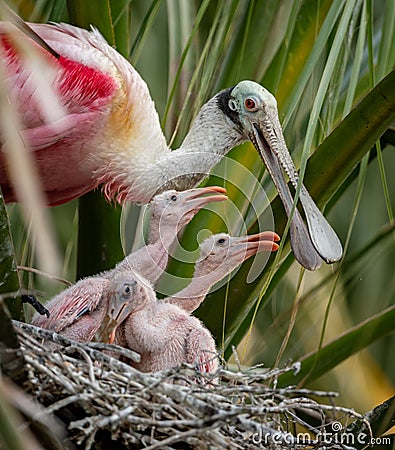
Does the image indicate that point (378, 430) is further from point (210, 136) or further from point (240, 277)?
point (210, 136)

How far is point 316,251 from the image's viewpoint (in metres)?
2.51

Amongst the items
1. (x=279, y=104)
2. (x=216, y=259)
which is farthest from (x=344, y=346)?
(x=279, y=104)

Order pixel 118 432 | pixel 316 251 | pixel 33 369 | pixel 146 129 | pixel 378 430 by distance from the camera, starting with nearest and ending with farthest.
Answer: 1. pixel 118 432
2. pixel 33 369
3. pixel 378 430
4. pixel 316 251
5. pixel 146 129

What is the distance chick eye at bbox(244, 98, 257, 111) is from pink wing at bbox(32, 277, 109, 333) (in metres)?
0.77


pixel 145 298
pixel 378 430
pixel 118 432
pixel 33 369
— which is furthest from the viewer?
pixel 145 298

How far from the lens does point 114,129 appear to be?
114 inches

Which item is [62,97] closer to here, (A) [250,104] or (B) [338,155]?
(A) [250,104]

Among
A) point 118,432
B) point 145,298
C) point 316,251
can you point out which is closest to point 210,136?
point 316,251

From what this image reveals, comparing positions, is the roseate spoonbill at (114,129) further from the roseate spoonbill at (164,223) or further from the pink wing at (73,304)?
the pink wing at (73,304)

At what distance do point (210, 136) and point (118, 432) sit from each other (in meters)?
1.45

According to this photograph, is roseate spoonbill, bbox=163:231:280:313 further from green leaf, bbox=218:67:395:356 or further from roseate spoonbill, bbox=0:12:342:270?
roseate spoonbill, bbox=0:12:342:270

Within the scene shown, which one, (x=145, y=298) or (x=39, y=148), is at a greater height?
(x=39, y=148)

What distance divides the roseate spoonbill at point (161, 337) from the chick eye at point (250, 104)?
2.35ft

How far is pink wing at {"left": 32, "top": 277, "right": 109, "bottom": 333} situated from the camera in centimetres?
224
